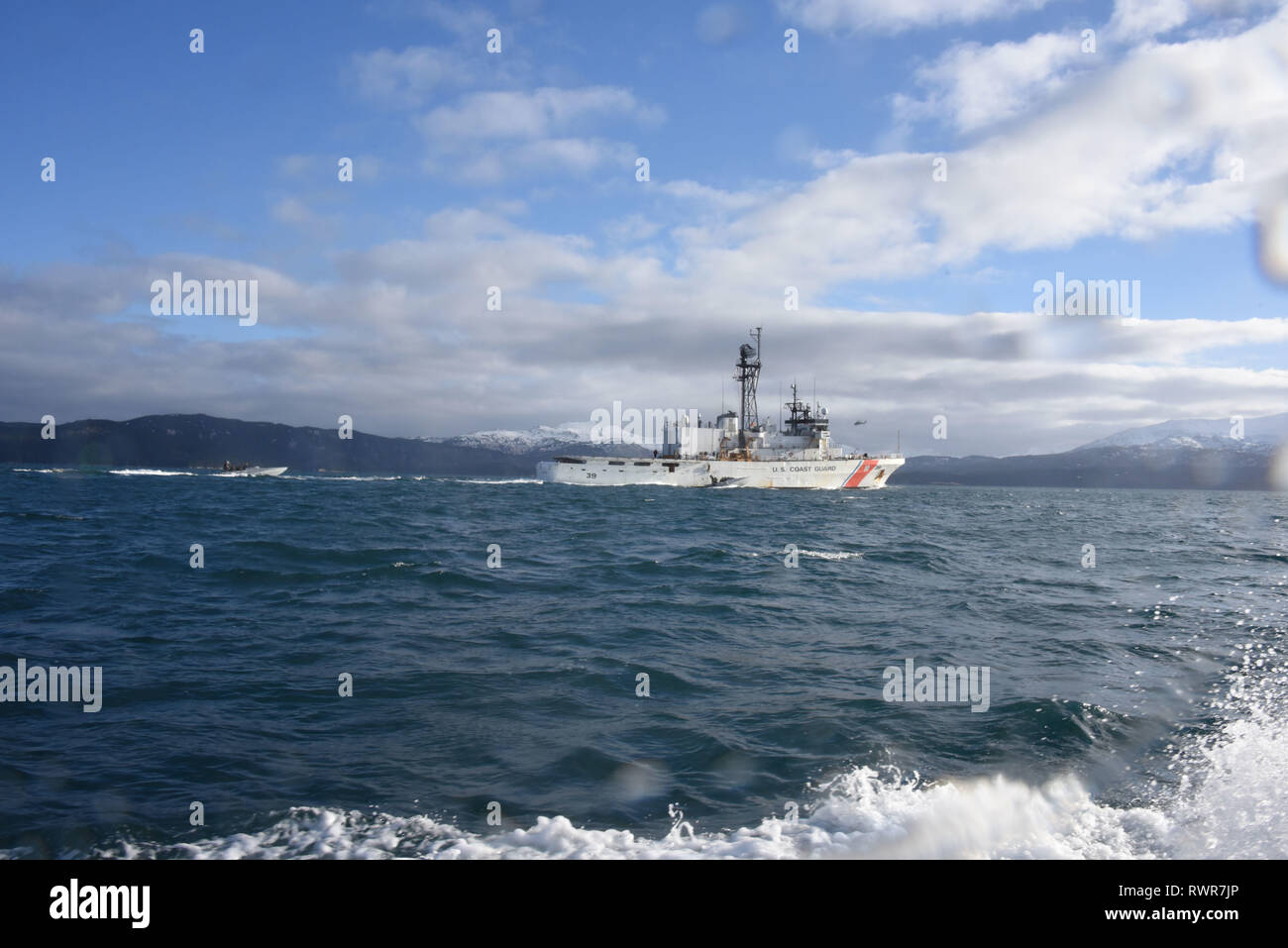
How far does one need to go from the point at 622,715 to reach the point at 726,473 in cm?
9441

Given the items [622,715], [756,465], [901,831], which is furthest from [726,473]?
[901,831]

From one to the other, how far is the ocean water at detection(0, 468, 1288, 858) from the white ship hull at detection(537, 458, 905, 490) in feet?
262

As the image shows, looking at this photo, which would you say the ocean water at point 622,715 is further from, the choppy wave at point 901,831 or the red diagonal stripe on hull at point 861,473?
the red diagonal stripe on hull at point 861,473

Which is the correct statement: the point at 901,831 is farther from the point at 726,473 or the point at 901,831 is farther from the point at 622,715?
the point at 726,473

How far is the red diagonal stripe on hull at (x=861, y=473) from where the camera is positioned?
102 meters

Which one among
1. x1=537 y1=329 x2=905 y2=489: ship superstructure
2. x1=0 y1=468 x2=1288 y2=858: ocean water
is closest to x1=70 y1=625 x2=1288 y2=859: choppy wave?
x1=0 y1=468 x2=1288 y2=858: ocean water

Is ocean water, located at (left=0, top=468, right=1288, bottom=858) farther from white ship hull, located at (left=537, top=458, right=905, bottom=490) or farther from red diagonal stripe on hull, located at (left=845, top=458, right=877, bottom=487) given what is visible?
red diagonal stripe on hull, located at (left=845, top=458, right=877, bottom=487)

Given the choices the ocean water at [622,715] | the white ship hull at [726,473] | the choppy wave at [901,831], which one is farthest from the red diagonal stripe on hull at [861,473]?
the choppy wave at [901,831]

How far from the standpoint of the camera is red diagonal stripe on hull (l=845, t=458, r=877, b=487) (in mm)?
102062

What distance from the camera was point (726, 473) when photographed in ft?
338
